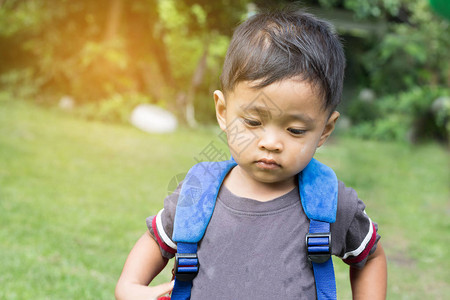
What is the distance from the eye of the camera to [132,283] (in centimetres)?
166

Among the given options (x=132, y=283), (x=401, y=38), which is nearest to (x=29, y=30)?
(x=401, y=38)

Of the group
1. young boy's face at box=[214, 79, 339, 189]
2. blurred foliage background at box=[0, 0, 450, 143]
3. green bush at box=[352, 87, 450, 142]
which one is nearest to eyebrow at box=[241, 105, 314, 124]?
young boy's face at box=[214, 79, 339, 189]

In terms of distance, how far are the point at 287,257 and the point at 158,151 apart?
6.06 metres

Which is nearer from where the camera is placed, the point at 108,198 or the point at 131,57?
the point at 108,198

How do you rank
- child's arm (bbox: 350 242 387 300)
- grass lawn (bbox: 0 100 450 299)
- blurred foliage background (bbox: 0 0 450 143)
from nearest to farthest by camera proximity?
child's arm (bbox: 350 242 387 300), grass lawn (bbox: 0 100 450 299), blurred foliage background (bbox: 0 0 450 143)

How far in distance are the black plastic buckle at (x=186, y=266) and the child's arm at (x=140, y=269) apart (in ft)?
0.41

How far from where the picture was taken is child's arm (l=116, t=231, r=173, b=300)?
5.38 ft

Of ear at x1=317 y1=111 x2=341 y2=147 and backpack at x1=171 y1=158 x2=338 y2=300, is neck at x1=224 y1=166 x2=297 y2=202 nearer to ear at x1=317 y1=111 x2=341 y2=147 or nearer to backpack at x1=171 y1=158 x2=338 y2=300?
backpack at x1=171 y1=158 x2=338 y2=300

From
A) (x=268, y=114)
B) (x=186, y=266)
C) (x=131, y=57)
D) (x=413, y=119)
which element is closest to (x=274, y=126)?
(x=268, y=114)

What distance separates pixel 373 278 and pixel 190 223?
0.62 m

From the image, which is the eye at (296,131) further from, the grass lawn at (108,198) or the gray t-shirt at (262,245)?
the grass lawn at (108,198)

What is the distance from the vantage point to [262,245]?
1563mm

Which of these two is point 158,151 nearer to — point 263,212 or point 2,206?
point 2,206

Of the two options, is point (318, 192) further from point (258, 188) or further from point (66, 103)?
point (66, 103)
